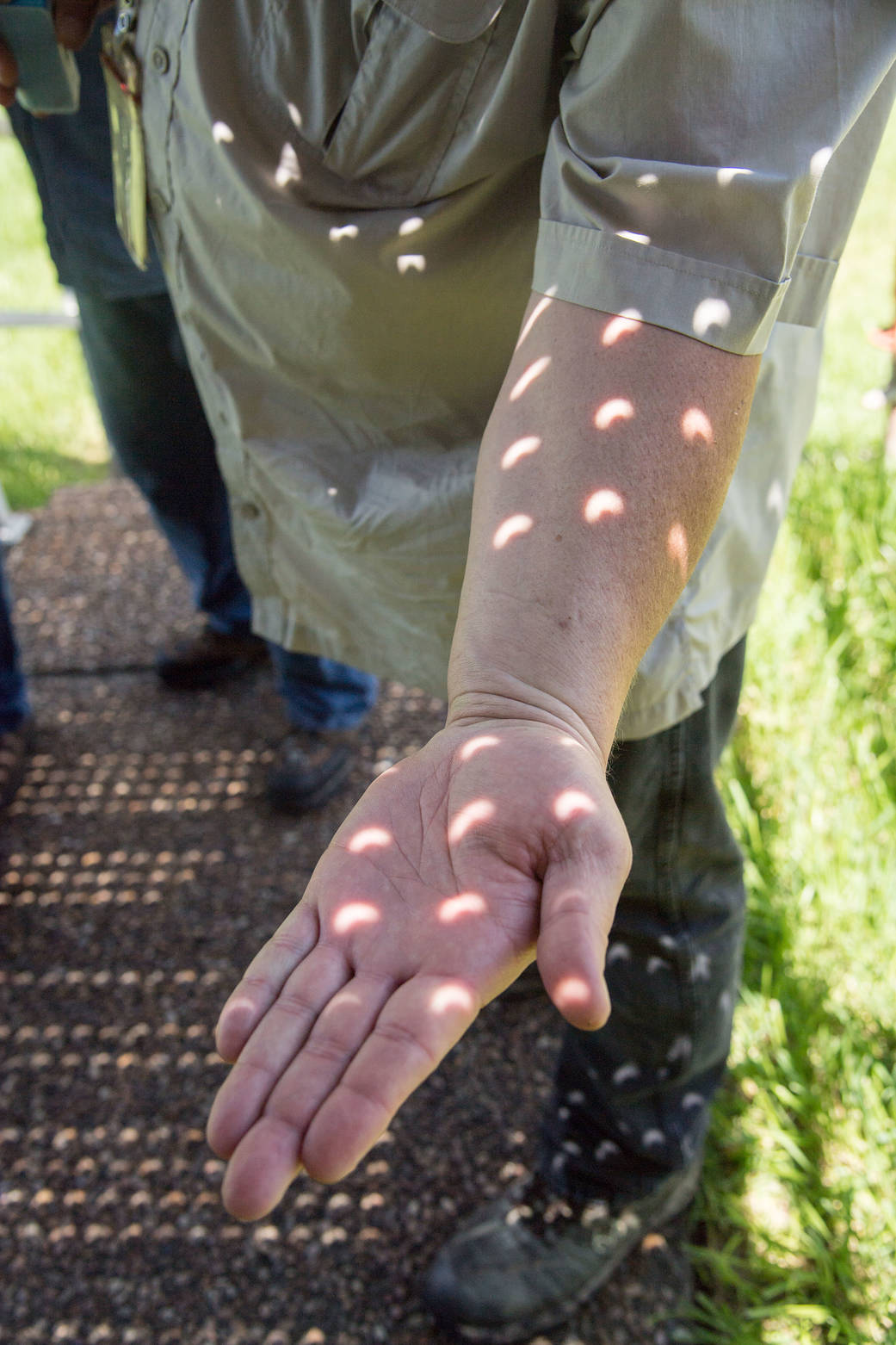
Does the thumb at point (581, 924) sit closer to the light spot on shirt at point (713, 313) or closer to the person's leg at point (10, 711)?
the light spot on shirt at point (713, 313)

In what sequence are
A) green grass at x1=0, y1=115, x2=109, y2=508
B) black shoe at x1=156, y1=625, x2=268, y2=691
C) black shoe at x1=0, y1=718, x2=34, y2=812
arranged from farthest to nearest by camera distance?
green grass at x1=0, y1=115, x2=109, y2=508, black shoe at x1=156, y1=625, x2=268, y2=691, black shoe at x1=0, y1=718, x2=34, y2=812

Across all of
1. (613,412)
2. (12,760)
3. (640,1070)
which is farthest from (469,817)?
(12,760)

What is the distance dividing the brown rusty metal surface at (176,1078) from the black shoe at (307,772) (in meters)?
0.06

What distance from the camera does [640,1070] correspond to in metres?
1.83

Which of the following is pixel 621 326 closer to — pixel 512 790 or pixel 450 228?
pixel 450 228

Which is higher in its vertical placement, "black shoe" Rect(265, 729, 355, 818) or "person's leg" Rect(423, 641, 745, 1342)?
"person's leg" Rect(423, 641, 745, 1342)

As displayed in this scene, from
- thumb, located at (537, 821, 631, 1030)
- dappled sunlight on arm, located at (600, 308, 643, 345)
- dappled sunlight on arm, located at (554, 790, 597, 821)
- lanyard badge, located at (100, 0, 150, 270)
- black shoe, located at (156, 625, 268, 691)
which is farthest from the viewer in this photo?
black shoe, located at (156, 625, 268, 691)

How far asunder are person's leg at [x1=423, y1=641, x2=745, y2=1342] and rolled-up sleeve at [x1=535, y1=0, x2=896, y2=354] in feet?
2.30

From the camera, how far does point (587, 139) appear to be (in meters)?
1.12

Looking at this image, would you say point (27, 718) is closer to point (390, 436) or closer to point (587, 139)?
point (390, 436)

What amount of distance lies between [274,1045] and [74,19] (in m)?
1.96

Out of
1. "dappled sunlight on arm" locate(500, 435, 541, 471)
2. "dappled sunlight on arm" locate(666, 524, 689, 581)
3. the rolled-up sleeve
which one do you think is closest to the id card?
the rolled-up sleeve

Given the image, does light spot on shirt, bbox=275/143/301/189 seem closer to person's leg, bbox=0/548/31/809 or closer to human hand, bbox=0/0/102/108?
human hand, bbox=0/0/102/108

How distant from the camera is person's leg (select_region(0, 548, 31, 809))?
10.6ft
